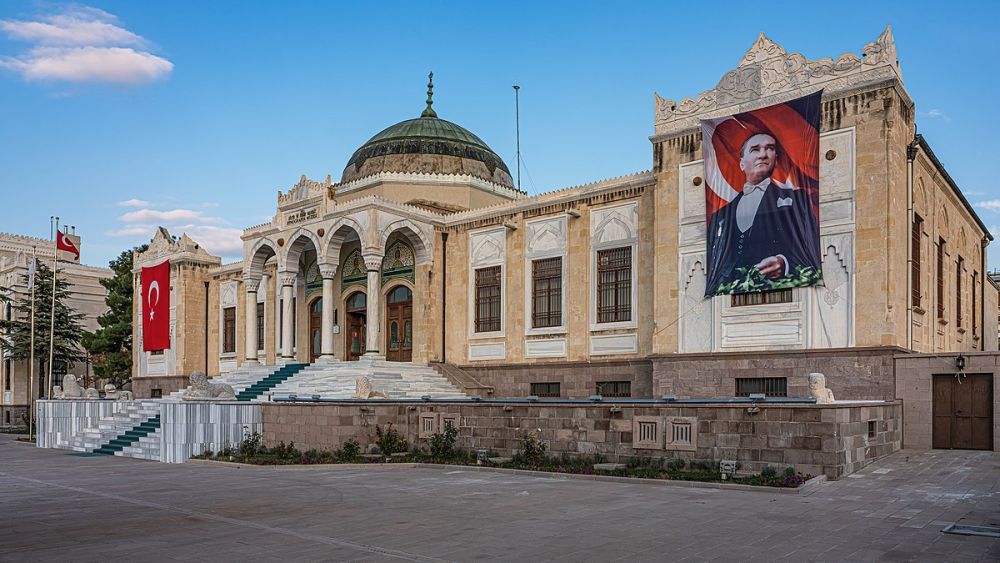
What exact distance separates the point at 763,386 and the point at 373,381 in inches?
415

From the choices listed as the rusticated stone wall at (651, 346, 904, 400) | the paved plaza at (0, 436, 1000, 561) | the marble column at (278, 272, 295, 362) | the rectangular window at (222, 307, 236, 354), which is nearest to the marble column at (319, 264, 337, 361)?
the marble column at (278, 272, 295, 362)

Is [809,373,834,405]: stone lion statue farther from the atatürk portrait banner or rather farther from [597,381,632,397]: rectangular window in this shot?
[597,381,632,397]: rectangular window

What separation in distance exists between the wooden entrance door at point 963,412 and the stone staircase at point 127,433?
18003 millimetres

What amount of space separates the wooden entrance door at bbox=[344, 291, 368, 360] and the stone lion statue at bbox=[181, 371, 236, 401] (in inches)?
306

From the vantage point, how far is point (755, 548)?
28.2 ft

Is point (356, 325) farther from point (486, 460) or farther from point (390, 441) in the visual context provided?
point (486, 460)

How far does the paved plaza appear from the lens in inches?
335

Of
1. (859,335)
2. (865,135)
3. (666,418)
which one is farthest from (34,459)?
(865,135)

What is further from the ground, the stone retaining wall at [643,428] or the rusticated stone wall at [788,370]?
the rusticated stone wall at [788,370]

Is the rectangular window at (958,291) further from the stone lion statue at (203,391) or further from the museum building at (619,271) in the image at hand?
the stone lion statue at (203,391)

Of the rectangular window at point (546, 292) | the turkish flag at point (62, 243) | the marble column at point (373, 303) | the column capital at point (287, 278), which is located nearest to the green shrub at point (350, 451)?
the marble column at point (373, 303)

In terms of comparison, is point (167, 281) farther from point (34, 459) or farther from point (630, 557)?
point (630, 557)

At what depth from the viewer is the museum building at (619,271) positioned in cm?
1834

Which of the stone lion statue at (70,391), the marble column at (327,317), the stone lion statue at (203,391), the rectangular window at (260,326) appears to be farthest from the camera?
the rectangular window at (260,326)
